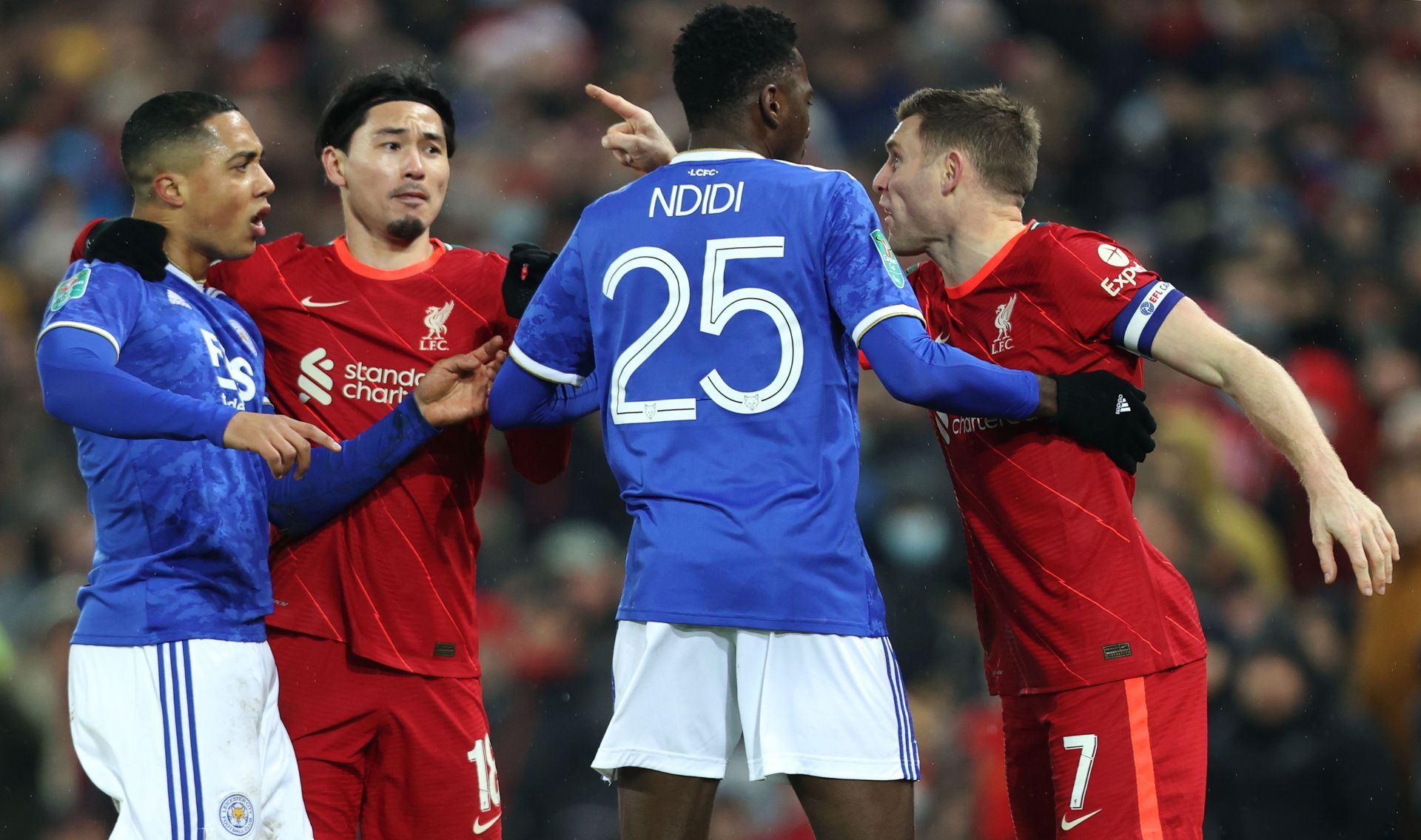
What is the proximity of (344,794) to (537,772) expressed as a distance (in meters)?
2.68

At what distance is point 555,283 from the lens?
3.11m

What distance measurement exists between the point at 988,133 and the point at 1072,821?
5.59 feet

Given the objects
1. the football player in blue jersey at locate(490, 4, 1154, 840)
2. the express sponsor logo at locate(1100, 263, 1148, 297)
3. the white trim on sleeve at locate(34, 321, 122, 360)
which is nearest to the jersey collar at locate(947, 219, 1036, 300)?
the express sponsor logo at locate(1100, 263, 1148, 297)

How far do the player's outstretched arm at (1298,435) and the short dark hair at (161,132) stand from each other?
2.33 metres

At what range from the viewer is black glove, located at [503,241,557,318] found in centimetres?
367

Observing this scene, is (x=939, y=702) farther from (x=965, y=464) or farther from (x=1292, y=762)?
(x=965, y=464)

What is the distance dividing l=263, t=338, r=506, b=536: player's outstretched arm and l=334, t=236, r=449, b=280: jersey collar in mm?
393

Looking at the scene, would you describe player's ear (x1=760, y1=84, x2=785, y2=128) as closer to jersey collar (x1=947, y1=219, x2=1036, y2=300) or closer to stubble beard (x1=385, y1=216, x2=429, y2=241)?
jersey collar (x1=947, y1=219, x2=1036, y2=300)

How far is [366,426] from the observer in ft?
12.0

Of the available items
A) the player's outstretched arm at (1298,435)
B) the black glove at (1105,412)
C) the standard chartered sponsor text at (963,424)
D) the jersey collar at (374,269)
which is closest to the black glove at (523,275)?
the jersey collar at (374,269)

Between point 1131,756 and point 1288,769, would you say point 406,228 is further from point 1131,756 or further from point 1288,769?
point 1288,769

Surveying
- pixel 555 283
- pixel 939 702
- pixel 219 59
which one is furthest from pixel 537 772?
pixel 219 59

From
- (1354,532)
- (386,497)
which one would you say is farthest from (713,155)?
(1354,532)

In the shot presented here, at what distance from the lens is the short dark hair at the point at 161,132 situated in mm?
3473
